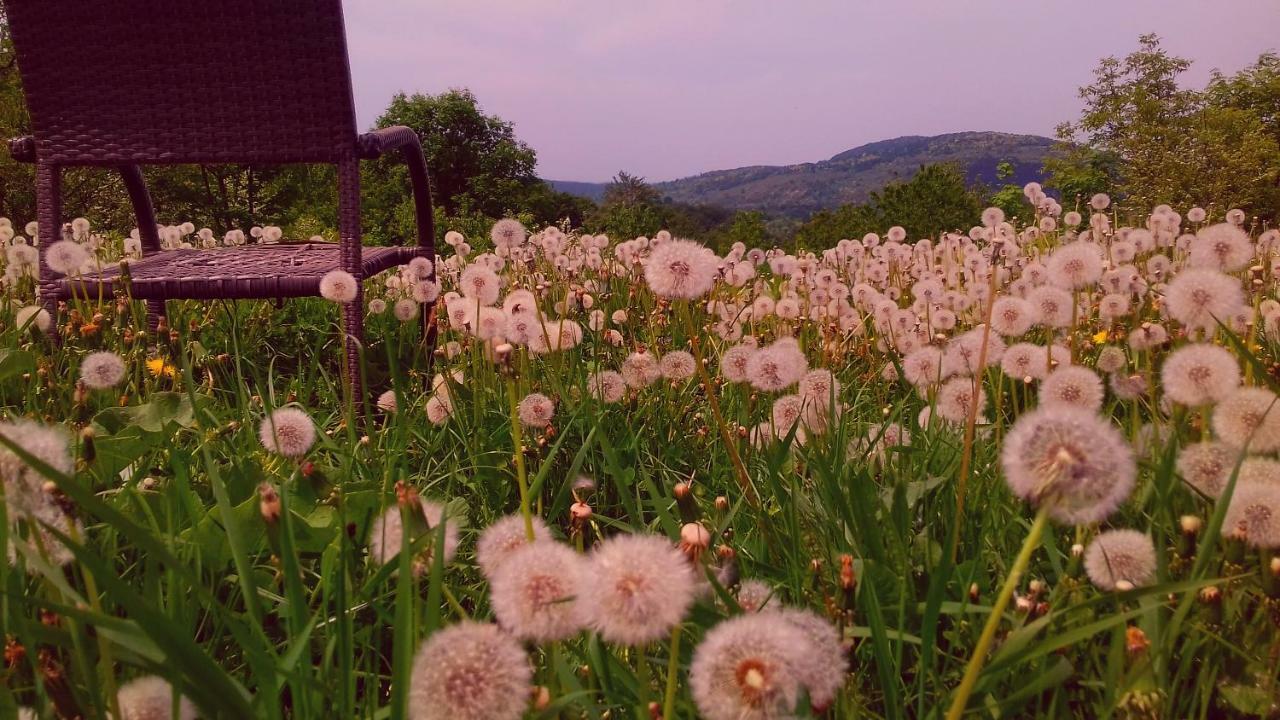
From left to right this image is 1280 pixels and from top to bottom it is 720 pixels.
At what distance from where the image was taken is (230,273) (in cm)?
313

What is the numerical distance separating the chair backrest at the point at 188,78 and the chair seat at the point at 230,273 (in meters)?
0.45

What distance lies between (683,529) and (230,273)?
9.31ft

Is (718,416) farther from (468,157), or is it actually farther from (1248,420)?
(468,157)

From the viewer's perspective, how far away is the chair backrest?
117 inches

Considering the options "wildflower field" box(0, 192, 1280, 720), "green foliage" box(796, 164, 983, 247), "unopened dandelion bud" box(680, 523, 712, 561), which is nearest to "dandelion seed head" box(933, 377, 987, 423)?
"wildflower field" box(0, 192, 1280, 720)

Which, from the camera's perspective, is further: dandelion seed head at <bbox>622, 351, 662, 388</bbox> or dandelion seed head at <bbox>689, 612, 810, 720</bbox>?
dandelion seed head at <bbox>622, 351, 662, 388</bbox>

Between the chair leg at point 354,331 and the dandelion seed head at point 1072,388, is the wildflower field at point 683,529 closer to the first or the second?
the dandelion seed head at point 1072,388

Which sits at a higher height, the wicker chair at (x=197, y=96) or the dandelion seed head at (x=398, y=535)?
the wicker chair at (x=197, y=96)

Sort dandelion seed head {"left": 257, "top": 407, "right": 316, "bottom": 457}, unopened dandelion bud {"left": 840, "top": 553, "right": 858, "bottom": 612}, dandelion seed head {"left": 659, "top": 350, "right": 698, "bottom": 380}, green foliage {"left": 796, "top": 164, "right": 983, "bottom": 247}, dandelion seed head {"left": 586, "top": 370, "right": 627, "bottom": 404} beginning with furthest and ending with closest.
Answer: green foliage {"left": 796, "top": 164, "right": 983, "bottom": 247} < dandelion seed head {"left": 659, "top": 350, "right": 698, "bottom": 380} < dandelion seed head {"left": 586, "top": 370, "right": 627, "bottom": 404} < dandelion seed head {"left": 257, "top": 407, "right": 316, "bottom": 457} < unopened dandelion bud {"left": 840, "top": 553, "right": 858, "bottom": 612}

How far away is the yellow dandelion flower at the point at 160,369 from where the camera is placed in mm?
2654

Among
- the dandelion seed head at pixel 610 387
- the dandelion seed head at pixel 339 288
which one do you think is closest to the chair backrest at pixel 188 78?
the dandelion seed head at pixel 339 288

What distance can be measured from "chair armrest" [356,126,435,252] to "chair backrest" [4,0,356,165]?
3.3 inches

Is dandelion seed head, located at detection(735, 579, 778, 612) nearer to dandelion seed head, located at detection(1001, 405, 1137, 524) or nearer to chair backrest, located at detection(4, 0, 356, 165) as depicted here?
dandelion seed head, located at detection(1001, 405, 1137, 524)

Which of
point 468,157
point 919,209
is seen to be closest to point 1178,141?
point 919,209
